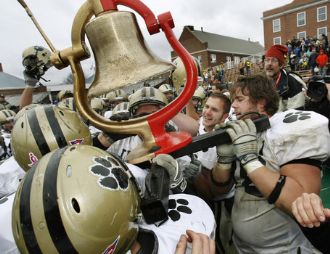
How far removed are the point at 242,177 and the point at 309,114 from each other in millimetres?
570

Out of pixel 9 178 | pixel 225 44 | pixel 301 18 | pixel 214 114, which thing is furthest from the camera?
pixel 225 44

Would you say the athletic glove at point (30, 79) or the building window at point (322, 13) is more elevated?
the building window at point (322, 13)

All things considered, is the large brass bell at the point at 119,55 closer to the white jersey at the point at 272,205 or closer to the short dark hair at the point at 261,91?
the white jersey at the point at 272,205

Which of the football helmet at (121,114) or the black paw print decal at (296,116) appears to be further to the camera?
the football helmet at (121,114)

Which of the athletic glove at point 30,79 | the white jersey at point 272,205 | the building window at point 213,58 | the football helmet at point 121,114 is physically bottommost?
the white jersey at point 272,205

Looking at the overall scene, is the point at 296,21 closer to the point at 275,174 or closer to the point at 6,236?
the point at 275,174

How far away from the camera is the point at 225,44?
5184cm

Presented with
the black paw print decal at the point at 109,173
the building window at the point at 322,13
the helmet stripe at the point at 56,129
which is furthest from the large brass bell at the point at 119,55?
the building window at the point at 322,13

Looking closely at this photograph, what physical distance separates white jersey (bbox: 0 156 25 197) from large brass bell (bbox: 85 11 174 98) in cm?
142

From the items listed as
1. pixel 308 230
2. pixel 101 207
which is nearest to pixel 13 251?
pixel 101 207

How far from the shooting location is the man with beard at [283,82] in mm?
4309

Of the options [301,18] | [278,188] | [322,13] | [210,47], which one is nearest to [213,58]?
[210,47]

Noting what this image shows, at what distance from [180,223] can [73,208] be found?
1.97ft

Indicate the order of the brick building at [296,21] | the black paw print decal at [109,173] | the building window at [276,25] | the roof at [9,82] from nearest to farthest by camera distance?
the black paw print decal at [109,173]
the roof at [9,82]
the brick building at [296,21]
the building window at [276,25]
